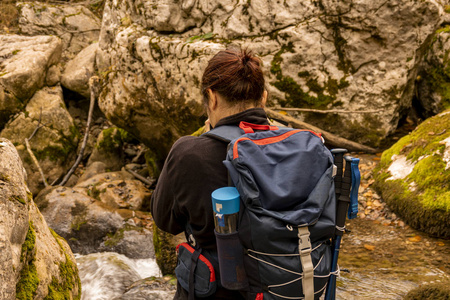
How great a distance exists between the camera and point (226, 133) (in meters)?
1.94

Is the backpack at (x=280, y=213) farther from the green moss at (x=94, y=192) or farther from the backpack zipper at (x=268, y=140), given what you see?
the green moss at (x=94, y=192)

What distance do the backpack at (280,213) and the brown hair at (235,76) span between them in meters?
0.25

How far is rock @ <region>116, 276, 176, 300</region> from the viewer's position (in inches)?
188

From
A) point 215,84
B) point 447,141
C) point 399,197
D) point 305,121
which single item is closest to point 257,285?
point 215,84

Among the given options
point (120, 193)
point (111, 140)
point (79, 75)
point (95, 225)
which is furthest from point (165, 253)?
point (79, 75)

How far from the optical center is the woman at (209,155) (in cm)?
187

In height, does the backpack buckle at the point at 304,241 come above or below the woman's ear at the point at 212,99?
below

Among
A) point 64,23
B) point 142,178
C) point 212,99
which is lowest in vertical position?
point 142,178

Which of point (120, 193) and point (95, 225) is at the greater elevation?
point (120, 193)

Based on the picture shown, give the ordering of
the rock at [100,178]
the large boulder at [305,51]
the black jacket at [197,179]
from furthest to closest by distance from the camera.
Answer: the rock at [100,178]
the large boulder at [305,51]
the black jacket at [197,179]

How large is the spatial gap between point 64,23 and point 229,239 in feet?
48.6

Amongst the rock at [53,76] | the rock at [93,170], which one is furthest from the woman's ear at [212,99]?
the rock at [53,76]

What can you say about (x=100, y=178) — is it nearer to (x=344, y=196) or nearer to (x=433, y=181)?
(x=433, y=181)

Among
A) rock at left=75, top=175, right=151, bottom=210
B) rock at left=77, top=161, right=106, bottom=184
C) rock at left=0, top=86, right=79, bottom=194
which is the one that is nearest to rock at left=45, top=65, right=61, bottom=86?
rock at left=0, top=86, right=79, bottom=194
